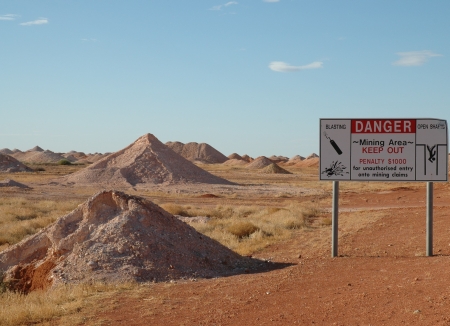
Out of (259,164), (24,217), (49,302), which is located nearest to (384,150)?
(49,302)

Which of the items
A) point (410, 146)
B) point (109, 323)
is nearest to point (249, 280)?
point (109, 323)

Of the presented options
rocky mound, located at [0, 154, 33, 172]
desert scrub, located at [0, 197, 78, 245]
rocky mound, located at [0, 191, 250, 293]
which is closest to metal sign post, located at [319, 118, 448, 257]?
rocky mound, located at [0, 191, 250, 293]

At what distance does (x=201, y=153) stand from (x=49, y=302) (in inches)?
5438

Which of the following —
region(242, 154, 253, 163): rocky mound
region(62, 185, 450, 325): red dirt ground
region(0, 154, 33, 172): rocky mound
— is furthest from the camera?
region(242, 154, 253, 163): rocky mound

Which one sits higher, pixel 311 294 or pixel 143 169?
pixel 143 169

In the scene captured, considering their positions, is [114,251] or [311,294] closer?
[311,294]

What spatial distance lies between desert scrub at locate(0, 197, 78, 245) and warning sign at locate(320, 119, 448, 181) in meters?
10.5

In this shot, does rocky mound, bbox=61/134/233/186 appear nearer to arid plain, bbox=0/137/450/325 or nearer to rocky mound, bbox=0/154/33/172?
arid plain, bbox=0/137/450/325

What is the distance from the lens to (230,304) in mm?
8242

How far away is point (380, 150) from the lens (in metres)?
12.2

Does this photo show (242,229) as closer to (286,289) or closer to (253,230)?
(253,230)

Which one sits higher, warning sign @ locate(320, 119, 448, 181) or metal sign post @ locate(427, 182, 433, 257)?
warning sign @ locate(320, 119, 448, 181)

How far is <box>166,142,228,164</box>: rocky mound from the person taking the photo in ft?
474

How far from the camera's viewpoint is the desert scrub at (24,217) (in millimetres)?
18636
